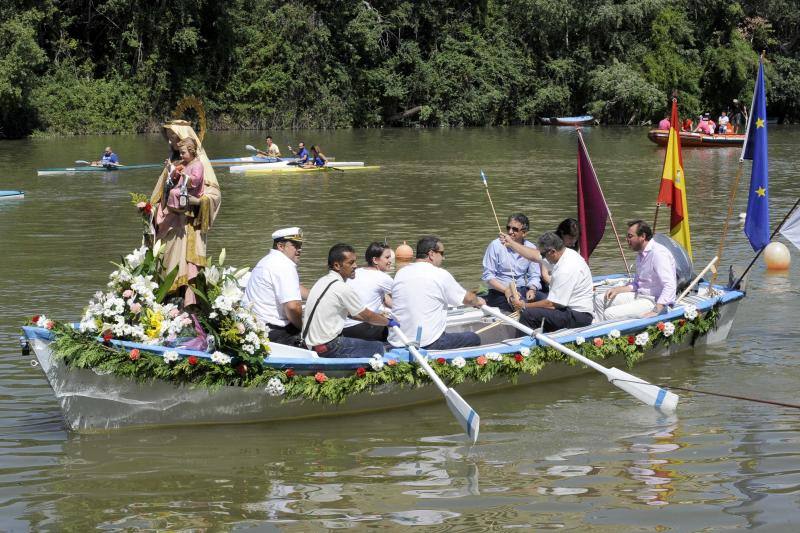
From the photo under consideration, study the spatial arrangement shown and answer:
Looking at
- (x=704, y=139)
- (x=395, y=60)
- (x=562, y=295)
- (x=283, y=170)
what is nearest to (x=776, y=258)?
(x=562, y=295)

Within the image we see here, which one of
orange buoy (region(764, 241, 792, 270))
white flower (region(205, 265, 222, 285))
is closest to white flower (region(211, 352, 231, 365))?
white flower (region(205, 265, 222, 285))

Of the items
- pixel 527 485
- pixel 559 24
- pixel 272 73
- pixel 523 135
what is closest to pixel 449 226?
pixel 527 485

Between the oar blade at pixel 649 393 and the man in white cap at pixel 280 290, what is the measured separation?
292 cm

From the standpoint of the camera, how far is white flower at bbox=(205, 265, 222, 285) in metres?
9.27

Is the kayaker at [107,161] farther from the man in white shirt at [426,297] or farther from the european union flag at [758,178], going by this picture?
the man in white shirt at [426,297]

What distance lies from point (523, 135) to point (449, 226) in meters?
31.1

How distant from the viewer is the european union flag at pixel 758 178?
12820 millimetres

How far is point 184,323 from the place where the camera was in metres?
9.19

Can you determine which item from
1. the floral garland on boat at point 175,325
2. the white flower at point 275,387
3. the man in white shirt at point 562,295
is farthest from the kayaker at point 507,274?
the floral garland on boat at point 175,325

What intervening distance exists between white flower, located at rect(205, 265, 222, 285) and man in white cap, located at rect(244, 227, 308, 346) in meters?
0.61

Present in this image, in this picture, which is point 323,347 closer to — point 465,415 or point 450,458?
point 465,415

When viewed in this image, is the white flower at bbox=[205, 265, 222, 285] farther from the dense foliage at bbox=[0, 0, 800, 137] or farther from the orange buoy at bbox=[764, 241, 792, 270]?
the dense foliage at bbox=[0, 0, 800, 137]

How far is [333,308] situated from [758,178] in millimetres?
5811

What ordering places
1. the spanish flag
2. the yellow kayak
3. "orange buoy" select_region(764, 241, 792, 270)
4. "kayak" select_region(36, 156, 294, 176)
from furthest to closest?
the yellow kayak < "kayak" select_region(36, 156, 294, 176) < "orange buoy" select_region(764, 241, 792, 270) < the spanish flag
